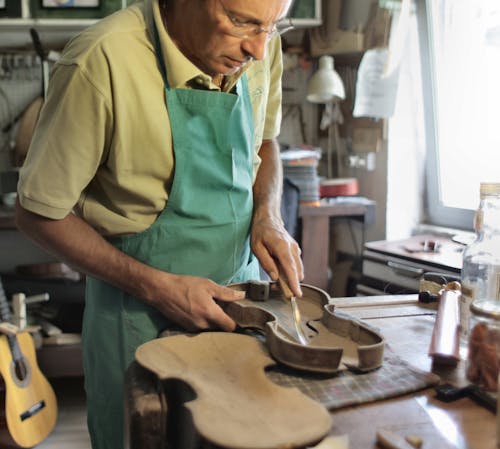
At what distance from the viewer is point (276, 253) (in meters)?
1.11

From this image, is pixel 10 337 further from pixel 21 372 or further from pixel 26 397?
pixel 26 397

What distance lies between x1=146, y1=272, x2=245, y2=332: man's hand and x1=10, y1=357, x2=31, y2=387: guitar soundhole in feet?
5.62

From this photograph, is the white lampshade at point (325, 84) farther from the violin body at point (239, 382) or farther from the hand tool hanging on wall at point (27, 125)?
the violin body at point (239, 382)

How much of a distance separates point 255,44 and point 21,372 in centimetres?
201

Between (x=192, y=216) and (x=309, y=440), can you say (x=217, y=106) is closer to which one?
(x=192, y=216)

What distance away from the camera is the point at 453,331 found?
3.04 feet

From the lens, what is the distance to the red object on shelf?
2.71 meters

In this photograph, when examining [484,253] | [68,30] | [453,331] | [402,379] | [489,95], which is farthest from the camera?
[68,30]

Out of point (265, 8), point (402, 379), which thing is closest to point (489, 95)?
point (265, 8)

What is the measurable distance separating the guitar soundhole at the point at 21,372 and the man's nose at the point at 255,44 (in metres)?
1.96

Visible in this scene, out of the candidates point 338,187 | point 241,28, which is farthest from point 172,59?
point 338,187

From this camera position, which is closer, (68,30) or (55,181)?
(55,181)

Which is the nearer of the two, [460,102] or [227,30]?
[227,30]

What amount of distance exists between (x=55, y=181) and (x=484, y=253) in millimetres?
785
